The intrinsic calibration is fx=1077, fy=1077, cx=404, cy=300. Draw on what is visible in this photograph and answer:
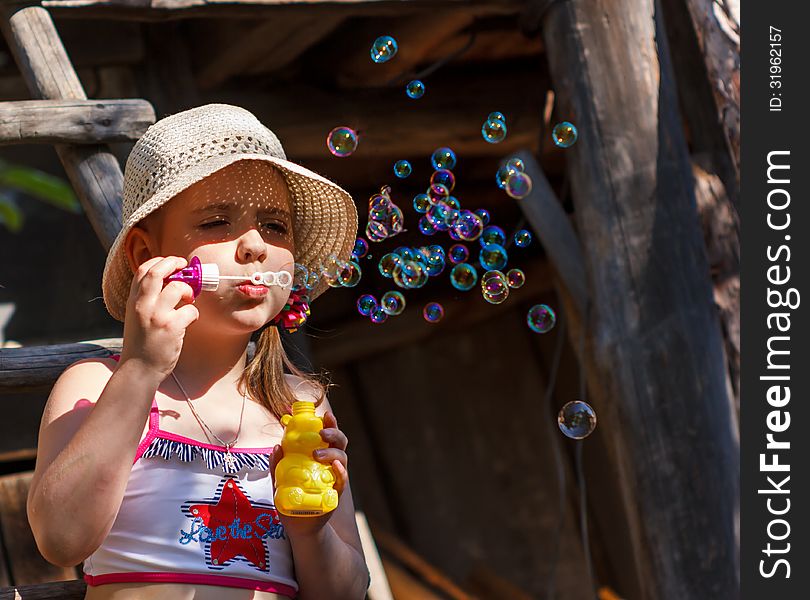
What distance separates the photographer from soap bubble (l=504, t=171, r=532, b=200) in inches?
118

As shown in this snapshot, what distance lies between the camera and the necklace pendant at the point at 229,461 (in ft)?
6.13

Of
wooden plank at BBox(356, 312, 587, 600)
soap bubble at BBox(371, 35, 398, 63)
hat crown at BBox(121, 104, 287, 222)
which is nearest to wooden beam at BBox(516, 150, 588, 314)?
soap bubble at BBox(371, 35, 398, 63)

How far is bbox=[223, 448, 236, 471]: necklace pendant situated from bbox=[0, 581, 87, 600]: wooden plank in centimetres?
45

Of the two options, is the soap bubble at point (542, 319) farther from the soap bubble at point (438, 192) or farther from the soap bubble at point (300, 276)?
the soap bubble at point (300, 276)

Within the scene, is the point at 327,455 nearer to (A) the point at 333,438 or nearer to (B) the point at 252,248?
(A) the point at 333,438

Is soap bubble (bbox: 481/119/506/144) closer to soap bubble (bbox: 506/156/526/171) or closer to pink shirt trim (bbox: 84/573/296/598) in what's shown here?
soap bubble (bbox: 506/156/526/171)

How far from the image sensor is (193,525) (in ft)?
5.90

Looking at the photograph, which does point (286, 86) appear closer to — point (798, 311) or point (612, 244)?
point (612, 244)

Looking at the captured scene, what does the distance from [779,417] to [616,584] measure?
296 centimetres

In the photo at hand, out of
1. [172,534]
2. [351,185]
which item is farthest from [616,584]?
[172,534]

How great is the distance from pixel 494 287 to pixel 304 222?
663mm

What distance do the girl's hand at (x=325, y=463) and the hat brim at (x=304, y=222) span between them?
49 centimetres

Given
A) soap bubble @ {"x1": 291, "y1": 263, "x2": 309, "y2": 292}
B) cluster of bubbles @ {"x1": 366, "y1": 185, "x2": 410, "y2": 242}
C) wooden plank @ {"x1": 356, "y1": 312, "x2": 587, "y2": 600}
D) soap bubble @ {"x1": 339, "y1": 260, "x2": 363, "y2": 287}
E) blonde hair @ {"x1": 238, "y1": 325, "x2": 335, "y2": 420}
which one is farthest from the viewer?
wooden plank @ {"x1": 356, "y1": 312, "x2": 587, "y2": 600}

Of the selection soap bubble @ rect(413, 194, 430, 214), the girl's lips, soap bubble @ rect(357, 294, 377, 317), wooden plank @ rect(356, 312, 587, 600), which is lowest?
wooden plank @ rect(356, 312, 587, 600)
